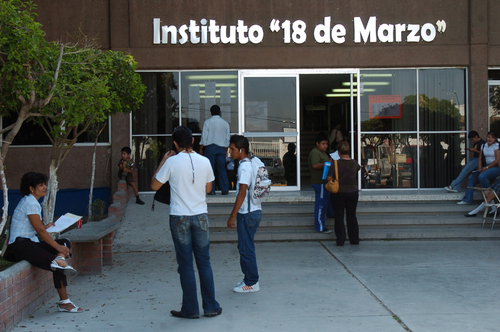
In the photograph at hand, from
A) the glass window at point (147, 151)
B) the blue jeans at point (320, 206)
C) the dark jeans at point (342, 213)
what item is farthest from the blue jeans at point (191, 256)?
the glass window at point (147, 151)

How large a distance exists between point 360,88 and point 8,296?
9294 millimetres

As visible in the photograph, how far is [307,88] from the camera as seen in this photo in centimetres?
1471

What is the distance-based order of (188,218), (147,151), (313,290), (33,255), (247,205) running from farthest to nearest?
(147,151) → (313,290) → (247,205) → (33,255) → (188,218)

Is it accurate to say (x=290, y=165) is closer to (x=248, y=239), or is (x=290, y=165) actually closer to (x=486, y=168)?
(x=486, y=168)

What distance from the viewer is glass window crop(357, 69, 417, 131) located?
12078 millimetres

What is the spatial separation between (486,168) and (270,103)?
16.1ft

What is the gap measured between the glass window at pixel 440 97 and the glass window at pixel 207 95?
4.46 m

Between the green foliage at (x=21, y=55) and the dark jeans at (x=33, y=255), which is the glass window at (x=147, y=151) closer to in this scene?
the green foliage at (x=21, y=55)

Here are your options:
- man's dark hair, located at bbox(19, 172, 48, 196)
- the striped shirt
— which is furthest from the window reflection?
the striped shirt

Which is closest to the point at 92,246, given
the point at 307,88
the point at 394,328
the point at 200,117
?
the point at 394,328

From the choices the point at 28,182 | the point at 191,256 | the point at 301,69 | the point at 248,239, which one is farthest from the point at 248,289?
the point at 301,69

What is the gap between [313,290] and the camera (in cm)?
609

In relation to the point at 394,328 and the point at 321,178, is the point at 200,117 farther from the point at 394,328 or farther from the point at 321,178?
the point at 394,328

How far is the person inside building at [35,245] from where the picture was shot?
529cm
